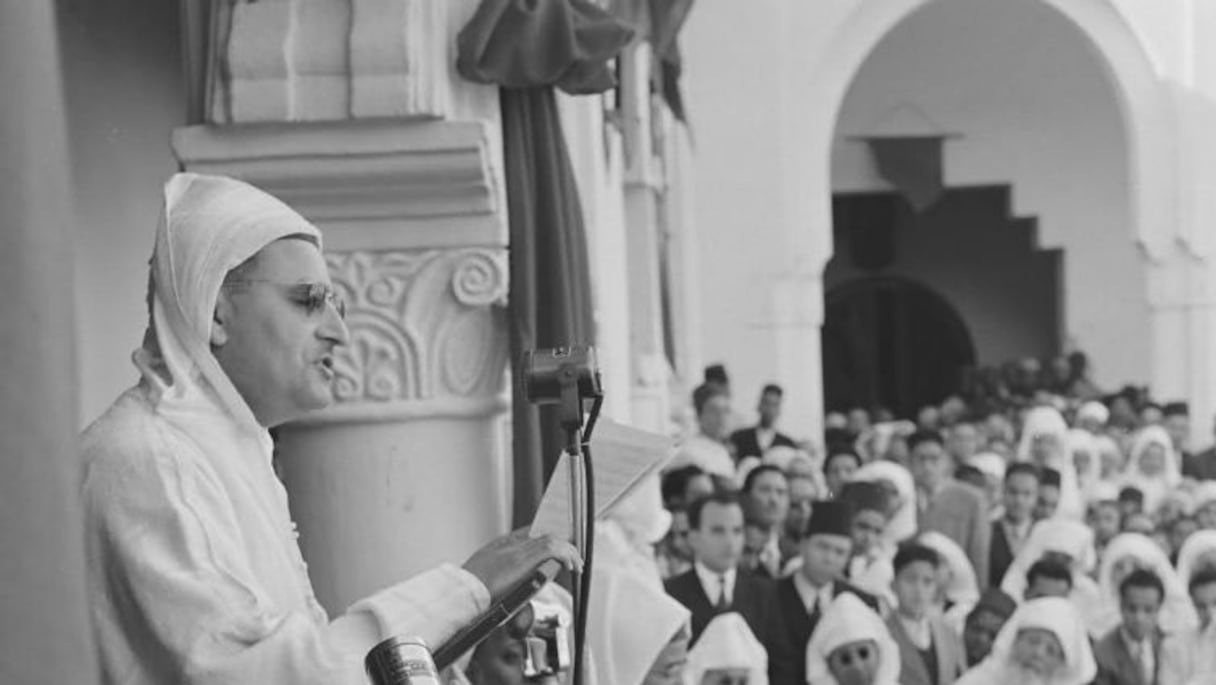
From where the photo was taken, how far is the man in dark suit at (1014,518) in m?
12.5

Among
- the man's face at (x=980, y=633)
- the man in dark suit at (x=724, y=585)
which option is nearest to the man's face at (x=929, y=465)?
the man's face at (x=980, y=633)

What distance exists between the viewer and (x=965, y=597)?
35.9 ft

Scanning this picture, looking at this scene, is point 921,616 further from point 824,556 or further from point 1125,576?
point 1125,576

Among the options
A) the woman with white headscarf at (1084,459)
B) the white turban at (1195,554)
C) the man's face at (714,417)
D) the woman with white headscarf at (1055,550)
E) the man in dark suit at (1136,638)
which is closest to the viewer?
the man in dark suit at (1136,638)

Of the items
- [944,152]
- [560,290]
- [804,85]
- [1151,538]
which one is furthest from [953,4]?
[560,290]

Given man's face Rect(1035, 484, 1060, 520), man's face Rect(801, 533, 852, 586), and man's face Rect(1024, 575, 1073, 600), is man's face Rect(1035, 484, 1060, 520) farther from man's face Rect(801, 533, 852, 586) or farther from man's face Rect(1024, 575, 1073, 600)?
man's face Rect(801, 533, 852, 586)

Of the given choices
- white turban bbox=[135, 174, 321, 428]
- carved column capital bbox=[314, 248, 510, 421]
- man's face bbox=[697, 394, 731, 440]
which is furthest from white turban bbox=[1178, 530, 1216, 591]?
white turban bbox=[135, 174, 321, 428]

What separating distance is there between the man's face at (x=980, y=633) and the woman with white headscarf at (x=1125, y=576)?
1019 mm

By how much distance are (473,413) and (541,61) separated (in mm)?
783

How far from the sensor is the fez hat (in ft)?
30.7

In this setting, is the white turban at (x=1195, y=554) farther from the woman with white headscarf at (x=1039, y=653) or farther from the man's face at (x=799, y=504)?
the woman with white headscarf at (x=1039, y=653)

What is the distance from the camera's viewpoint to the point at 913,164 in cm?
2278

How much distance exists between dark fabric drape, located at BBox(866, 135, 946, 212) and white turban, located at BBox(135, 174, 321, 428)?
19546mm

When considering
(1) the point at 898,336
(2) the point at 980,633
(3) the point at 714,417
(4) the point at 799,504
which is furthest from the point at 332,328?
(1) the point at 898,336
